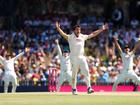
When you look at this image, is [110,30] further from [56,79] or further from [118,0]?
[56,79]

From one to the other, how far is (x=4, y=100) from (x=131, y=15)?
2752 centimetres

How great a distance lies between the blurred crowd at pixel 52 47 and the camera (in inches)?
1436

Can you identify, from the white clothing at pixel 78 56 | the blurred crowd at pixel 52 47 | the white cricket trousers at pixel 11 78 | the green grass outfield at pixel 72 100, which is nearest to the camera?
the green grass outfield at pixel 72 100

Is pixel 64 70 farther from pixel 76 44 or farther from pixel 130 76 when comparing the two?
pixel 76 44

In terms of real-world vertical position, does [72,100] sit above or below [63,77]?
below

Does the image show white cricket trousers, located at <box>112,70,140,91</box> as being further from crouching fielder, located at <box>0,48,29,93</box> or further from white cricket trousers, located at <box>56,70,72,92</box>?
crouching fielder, located at <box>0,48,29,93</box>

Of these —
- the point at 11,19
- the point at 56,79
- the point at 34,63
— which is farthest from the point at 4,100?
the point at 11,19

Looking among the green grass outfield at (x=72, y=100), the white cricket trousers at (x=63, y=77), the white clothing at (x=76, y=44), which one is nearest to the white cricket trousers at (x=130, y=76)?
the white cricket trousers at (x=63, y=77)

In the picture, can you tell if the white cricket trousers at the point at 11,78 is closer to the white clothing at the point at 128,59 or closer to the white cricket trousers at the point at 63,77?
the white cricket trousers at the point at 63,77

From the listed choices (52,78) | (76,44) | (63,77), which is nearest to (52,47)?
(52,78)

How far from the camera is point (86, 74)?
25.8 meters

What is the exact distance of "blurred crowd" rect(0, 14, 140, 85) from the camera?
120ft

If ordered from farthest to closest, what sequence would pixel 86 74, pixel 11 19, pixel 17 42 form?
pixel 11 19
pixel 17 42
pixel 86 74

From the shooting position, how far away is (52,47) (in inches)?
1665
